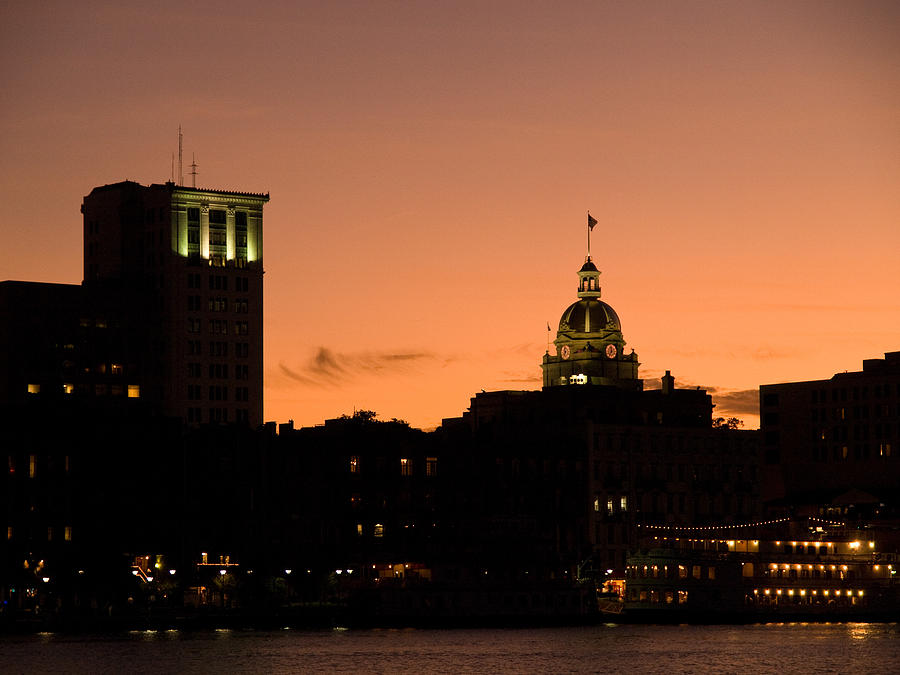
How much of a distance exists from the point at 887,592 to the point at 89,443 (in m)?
75.3

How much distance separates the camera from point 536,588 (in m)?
176

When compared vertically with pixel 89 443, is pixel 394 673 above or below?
below

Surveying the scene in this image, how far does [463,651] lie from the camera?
144000 millimetres

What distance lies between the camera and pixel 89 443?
18500 cm

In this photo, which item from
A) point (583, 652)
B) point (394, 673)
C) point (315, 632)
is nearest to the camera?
point (394, 673)

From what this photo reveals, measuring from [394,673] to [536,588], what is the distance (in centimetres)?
5119

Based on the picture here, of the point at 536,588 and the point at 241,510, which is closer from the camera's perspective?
the point at 536,588

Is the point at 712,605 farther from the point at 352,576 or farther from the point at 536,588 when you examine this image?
the point at 352,576

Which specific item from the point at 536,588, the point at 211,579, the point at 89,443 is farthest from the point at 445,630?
the point at 89,443

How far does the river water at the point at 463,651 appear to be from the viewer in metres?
130

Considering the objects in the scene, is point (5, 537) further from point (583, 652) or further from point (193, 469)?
point (583, 652)

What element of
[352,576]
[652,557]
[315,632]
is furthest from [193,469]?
[652,557]

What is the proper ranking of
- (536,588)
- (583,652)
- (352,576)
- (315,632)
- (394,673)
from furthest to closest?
(352,576) < (536,588) < (315,632) < (583,652) < (394,673)

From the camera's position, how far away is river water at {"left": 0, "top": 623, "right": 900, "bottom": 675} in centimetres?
13000
